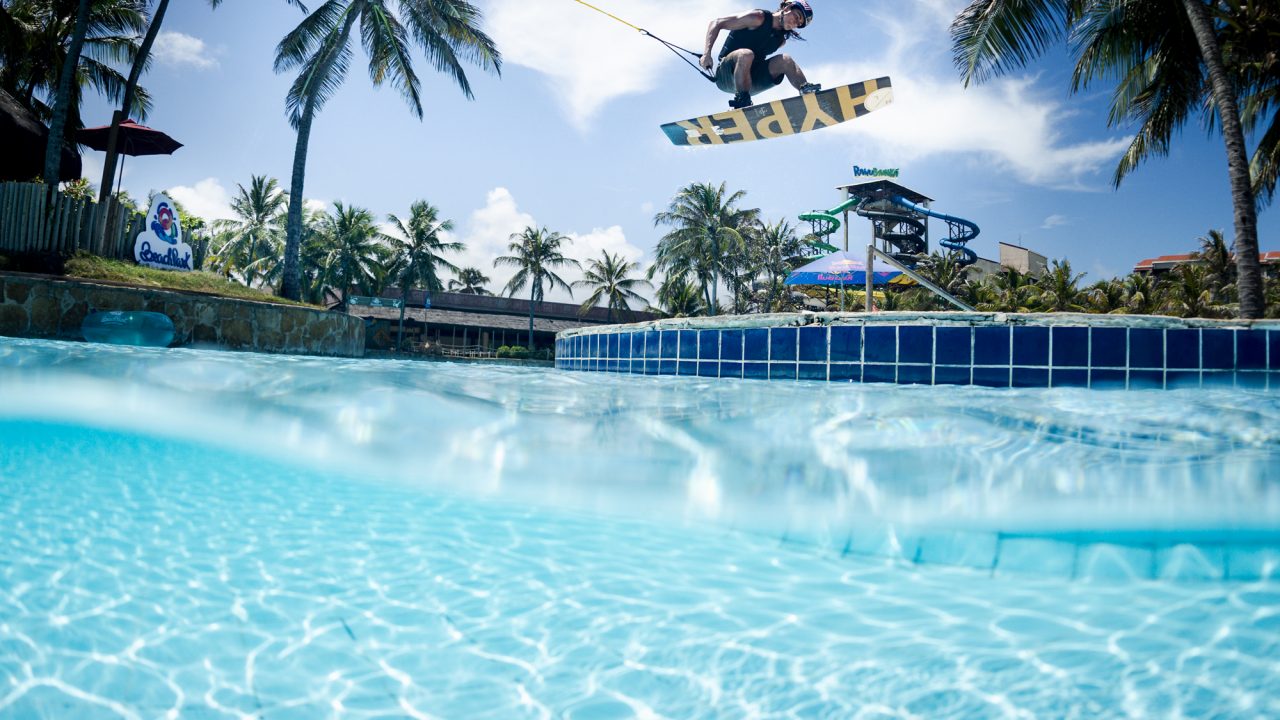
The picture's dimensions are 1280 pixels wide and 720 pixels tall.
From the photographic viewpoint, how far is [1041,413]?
5.94 metres

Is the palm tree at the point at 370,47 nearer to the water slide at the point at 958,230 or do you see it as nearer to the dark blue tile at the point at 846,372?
the dark blue tile at the point at 846,372

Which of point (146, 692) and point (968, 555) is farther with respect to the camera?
point (968, 555)

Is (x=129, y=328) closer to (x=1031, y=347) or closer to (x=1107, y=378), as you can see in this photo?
(x=1031, y=347)

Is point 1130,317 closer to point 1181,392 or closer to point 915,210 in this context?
point 1181,392

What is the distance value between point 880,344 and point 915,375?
49 centimetres

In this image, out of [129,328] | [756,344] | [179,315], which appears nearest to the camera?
[756,344]

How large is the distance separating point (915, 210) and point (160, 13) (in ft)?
148

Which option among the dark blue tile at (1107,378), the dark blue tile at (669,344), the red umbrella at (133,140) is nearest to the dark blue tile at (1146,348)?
the dark blue tile at (1107,378)

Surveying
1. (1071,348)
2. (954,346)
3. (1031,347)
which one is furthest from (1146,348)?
(954,346)

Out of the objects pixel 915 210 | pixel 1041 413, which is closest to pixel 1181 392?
pixel 1041 413

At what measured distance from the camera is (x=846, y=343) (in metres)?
7.41

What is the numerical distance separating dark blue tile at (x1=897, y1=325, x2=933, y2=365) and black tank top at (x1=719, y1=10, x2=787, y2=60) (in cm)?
361

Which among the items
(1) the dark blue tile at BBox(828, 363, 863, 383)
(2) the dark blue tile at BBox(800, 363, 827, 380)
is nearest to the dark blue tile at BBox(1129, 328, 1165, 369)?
(1) the dark blue tile at BBox(828, 363, 863, 383)

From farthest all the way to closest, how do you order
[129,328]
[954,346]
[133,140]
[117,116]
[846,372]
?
[133,140], [117,116], [129,328], [846,372], [954,346]
